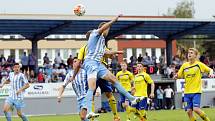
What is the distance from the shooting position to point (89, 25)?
131 ft

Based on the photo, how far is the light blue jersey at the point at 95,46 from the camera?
1466 centimetres

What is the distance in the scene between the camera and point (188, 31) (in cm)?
4369

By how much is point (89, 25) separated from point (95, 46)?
25147mm

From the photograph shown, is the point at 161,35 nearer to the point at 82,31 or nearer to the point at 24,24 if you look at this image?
the point at 82,31

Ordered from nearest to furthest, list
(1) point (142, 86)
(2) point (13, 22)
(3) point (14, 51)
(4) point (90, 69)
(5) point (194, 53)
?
(4) point (90, 69) < (5) point (194, 53) < (1) point (142, 86) < (2) point (13, 22) < (3) point (14, 51)

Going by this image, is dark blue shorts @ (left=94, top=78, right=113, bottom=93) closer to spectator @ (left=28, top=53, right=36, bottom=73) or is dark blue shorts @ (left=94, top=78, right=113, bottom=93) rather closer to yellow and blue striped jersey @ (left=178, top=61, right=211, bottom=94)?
yellow and blue striped jersey @ (left=178, top=61, right=211, bottom=94)

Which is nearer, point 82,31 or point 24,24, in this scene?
point 24,24

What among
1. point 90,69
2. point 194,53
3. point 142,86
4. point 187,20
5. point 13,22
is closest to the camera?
point 90,69

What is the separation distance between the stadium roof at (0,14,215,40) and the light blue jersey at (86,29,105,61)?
2146cm

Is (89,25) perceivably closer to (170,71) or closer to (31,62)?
(31,62)

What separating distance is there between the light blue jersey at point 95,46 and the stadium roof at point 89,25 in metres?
21.5

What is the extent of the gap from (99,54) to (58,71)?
23.5 meters

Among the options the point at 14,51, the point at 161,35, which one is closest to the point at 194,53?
the point at 161,35

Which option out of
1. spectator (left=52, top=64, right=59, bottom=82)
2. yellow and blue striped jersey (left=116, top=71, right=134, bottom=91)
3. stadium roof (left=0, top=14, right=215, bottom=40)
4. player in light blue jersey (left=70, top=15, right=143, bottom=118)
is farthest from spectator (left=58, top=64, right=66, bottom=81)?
player in light blue jersey (left=70, top=15, right=143, bottom=118)
